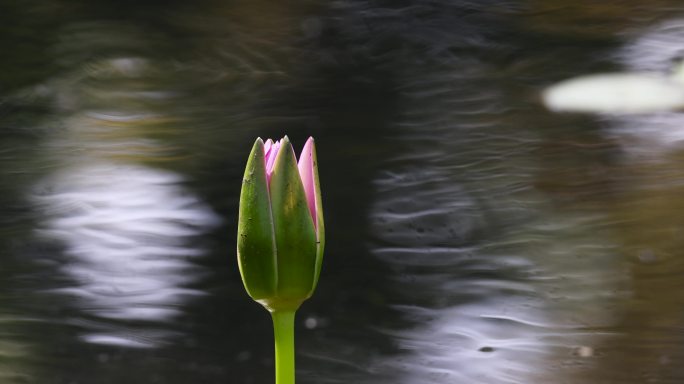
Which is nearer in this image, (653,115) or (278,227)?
(278,227)

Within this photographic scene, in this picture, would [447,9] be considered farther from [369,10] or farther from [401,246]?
[401,246]

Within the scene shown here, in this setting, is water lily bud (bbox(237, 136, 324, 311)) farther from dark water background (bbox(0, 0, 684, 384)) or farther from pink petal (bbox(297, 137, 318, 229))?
dark water background (bbox(0, 0, 684, 384))

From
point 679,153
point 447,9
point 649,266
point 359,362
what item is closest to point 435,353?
point 359,362

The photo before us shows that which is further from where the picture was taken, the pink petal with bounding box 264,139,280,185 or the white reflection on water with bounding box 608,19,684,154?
the white reflection on water with bounding box 608,19,684,154

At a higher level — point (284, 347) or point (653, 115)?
point (653, 115)

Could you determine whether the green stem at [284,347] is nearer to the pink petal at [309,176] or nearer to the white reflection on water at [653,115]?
the pink petal at [309,176]

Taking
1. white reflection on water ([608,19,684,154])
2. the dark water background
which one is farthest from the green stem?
white reflection on water ([608,19,684,154])

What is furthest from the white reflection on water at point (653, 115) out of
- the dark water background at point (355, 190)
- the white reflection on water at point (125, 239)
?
the white reflection on water at point (125, 239)

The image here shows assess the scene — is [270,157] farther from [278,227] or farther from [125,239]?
[125,239]

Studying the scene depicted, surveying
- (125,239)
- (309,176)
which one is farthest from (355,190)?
(309,176)
